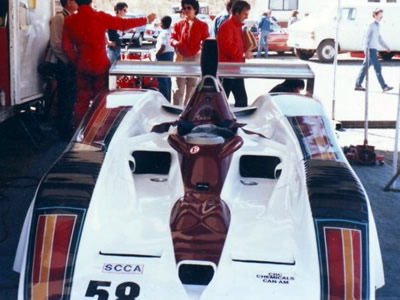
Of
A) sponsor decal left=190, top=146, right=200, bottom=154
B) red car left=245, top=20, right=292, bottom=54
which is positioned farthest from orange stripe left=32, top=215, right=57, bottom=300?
red car left=245, top=20, right=292, bottom=54

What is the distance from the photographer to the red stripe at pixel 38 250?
312 cm

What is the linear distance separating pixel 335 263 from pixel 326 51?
59.2 ft

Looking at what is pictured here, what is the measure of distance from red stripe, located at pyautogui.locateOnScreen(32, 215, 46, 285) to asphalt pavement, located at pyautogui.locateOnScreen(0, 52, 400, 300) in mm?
950

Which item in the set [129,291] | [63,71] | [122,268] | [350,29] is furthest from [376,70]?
[129,291]

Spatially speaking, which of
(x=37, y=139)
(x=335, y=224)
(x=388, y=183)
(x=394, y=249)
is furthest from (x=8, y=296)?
(x=37, y=139)

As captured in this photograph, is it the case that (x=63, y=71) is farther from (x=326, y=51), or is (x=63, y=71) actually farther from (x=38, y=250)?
(x=326, y=51)

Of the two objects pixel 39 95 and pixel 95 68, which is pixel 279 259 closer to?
pixel 95 68

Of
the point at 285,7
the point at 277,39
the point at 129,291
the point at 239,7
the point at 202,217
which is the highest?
the point at 285,7

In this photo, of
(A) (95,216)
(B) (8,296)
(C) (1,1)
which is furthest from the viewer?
(C) (1,1)

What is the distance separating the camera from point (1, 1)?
7.16 m

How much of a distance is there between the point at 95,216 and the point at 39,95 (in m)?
5.28

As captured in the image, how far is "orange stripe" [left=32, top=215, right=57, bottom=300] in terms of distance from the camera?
3.07 meters

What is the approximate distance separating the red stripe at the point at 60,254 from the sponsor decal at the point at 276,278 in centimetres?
92

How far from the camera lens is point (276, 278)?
10.1 feet
